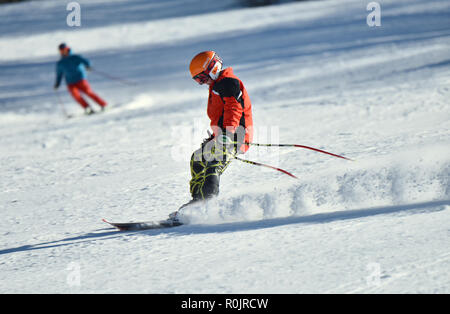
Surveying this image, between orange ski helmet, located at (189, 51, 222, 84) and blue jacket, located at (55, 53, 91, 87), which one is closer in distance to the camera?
orange ski helmet, located at (189, 51, 222, 84)

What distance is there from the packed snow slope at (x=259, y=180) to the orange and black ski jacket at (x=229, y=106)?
66cm

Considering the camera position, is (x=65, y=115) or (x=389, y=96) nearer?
(x=389, y=96)

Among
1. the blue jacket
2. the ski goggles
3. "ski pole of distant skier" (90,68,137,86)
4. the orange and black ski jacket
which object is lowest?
the orange and black ski jacket

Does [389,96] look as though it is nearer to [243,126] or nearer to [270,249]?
[243,126]

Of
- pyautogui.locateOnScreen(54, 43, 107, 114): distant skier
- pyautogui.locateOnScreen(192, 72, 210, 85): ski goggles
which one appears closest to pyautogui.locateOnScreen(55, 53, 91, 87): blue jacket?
pyautogui.locateOnScreen(54, 43, 107, 114): distant skier

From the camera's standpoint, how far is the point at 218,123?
4.57 m

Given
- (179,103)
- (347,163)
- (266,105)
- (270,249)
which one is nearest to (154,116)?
(179,103)

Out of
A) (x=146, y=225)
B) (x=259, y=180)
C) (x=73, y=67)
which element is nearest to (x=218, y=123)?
(x=146, y=225)

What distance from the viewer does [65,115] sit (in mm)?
11578

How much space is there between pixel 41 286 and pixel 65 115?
8.66 meters

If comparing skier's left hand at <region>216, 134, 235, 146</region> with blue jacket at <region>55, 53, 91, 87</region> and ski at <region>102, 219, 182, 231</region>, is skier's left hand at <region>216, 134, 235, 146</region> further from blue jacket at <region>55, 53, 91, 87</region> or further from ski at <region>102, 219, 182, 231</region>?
blue jacket at <region>55, 53, 91, 87</region>

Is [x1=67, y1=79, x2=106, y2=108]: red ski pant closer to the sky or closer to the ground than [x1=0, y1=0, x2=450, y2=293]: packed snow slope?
closer to the sky

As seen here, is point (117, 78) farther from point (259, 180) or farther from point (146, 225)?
point (146, 225)

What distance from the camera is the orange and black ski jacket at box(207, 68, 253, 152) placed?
4.36m
